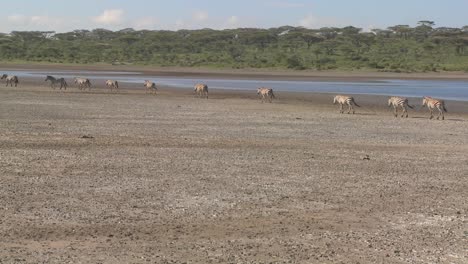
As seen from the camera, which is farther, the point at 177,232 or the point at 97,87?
the point at 97,87

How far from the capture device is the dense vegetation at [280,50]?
8412cm

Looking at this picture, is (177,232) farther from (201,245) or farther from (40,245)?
(40,245)

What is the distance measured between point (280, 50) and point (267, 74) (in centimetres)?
3222

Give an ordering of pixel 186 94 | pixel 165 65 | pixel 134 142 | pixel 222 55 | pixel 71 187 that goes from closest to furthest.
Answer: pixel 71 187
pixel 134 142
pixel 186 94
pixel 165 65
pixel 222 55

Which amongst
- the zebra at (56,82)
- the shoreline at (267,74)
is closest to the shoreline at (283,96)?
the zebra at (56,82)

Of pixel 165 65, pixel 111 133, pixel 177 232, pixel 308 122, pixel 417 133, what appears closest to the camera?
pixel 177 232

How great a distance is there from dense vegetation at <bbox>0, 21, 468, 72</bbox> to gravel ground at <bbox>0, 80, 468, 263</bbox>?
58.6 m

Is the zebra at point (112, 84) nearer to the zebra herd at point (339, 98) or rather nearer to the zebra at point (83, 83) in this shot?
the zebra herd at point (339, 98)

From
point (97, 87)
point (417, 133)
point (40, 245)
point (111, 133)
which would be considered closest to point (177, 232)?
point (40, 245)

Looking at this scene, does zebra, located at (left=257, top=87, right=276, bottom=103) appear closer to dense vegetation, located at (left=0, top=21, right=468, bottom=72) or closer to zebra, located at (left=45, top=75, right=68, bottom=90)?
zebra, located at (left=45, top=75, right=68, bottom=90)

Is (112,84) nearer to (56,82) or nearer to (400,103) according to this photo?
(56,82)

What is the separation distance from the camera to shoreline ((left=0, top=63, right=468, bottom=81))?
6738cm

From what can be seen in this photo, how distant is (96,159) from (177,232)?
259 inches

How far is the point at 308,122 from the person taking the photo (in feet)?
88.9
